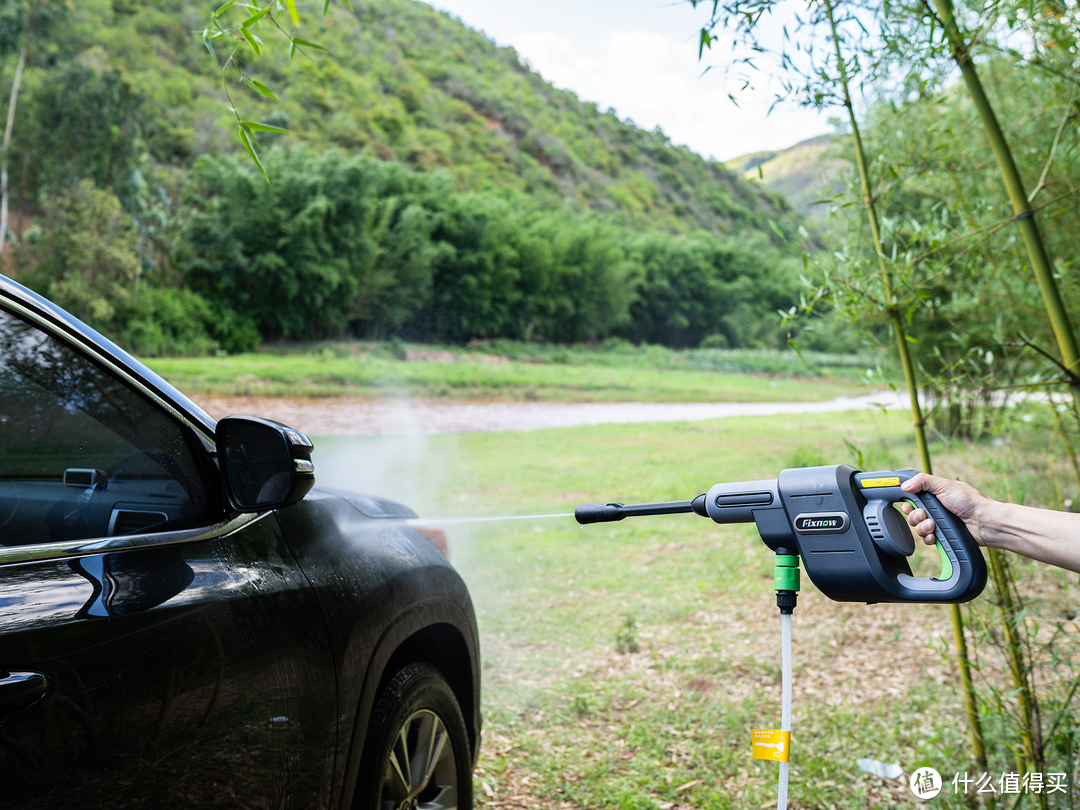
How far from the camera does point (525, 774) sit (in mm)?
3297

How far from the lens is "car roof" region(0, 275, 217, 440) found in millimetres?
1285

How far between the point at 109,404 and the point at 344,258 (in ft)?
105

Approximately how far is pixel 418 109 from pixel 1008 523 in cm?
6730

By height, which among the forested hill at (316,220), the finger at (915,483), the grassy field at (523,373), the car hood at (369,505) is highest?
the forested hill at (316,220)

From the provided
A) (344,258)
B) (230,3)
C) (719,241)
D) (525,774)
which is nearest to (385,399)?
(344,258)

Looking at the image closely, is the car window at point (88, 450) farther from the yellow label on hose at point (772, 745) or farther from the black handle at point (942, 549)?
the black handle at point (942, 549)

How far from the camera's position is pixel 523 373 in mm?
27938

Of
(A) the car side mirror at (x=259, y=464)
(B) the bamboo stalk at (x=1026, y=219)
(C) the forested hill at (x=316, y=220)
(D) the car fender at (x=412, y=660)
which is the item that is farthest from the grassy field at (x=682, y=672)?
(C) the forested hill at (x=316, y=220)

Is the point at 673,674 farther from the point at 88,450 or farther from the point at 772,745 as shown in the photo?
the point at 88,450

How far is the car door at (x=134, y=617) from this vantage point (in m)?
1.04

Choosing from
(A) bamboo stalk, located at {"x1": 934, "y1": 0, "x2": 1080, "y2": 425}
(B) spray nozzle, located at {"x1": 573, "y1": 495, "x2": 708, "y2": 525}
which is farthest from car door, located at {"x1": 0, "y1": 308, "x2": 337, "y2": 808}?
(A) bamboo stalk, located at {"x1": 934, "y1": 0, "x2": 1080, "y2": 425}

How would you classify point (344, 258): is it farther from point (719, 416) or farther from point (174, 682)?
point (174, 682)

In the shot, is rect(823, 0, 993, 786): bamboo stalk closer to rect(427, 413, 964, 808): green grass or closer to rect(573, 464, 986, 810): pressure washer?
rect(427, 413, 964, 808): green grass

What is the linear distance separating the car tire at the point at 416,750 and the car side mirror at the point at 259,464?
26.2 inches
